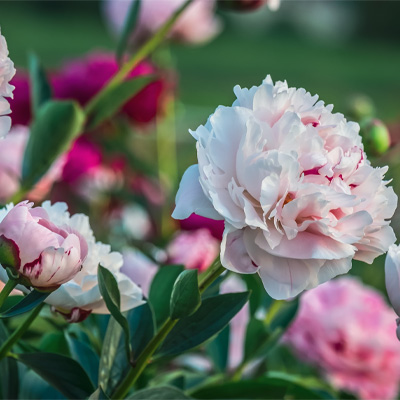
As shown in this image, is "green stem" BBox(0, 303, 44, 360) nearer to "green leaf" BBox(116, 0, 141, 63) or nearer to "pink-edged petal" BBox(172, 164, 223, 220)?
→ "pink-edged petal" BBox(172, 164, 223, 220)

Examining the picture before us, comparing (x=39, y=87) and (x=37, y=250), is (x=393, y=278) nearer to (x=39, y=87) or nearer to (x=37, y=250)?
(x=37, y=250)

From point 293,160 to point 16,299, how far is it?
147 millimetres

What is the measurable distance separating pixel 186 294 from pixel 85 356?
→ 0.09 meters

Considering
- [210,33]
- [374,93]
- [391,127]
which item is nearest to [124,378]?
[391,127]

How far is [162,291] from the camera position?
0.37 m

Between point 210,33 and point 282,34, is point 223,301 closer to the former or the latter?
point 210,33

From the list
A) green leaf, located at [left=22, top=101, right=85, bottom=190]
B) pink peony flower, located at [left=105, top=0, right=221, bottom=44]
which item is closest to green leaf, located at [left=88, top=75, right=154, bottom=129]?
green leaf, located at [left=22, top=101, right=85, bottom=190]

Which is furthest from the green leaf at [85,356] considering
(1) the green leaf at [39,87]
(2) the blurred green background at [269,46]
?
(2) the blurred green background at [269,46]

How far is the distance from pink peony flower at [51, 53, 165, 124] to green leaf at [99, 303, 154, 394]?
0.41m

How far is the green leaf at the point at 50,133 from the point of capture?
50 centimetres

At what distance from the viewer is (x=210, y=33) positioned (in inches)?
38.4

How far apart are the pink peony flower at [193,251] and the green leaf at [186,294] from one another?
0.24 metres

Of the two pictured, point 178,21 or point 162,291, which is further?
point 178,21

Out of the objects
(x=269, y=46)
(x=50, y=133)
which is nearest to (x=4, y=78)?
(x=50, y=133)
